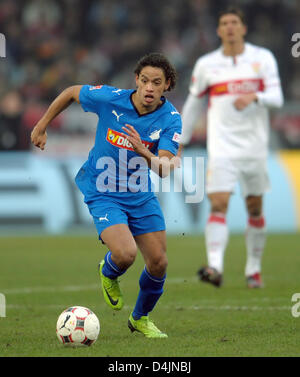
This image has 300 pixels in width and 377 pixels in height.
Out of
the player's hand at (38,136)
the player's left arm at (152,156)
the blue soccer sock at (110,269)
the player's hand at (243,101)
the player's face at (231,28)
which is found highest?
the player's face at (231,28)

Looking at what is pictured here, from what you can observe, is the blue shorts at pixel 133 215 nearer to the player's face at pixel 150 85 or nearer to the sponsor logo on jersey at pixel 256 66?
the player's face at pixel 150 85

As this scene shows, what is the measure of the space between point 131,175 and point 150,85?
0.71 metres

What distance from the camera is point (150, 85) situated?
6215mm

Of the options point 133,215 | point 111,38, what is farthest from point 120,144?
point 111,38

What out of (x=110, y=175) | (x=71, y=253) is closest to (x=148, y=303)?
(x=110, y=175)

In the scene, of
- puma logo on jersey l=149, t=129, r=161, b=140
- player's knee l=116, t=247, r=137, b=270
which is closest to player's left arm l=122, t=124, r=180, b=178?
puma logo on jersey l=149, t=129, r=161, b=140

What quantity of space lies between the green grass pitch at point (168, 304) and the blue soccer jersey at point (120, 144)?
1.03 metres

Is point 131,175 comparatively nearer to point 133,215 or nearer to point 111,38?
point 133,215

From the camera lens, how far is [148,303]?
6430 mm

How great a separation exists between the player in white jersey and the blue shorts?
2790 mm

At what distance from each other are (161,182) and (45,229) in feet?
8.40

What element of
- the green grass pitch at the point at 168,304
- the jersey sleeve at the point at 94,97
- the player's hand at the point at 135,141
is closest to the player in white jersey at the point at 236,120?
the green grass pitch at the point at 168,304

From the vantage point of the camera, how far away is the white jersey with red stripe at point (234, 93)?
939cm

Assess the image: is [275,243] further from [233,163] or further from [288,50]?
[288,50]
